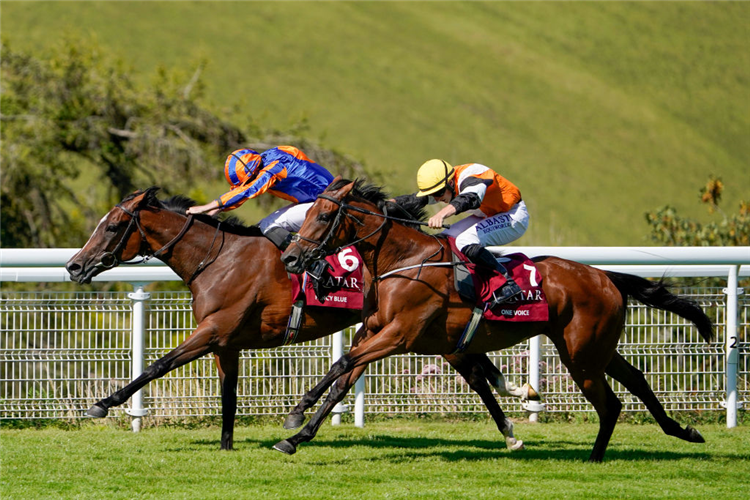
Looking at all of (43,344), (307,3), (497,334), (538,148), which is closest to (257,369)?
(43,344)

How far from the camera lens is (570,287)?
20.2ft

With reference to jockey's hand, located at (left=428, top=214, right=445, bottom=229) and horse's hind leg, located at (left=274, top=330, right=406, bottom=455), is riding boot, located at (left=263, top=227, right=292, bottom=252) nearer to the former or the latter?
horse's hind leg, located at (left=274, top=330, right=406, bottom=455)

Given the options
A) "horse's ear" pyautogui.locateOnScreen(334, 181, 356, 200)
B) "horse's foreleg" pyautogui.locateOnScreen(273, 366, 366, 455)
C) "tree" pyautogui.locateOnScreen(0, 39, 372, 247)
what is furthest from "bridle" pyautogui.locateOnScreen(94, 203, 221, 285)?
"tree" pyautogui.locateOnScreen(0, 39, 372, 247)

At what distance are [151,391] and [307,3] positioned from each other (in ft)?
172

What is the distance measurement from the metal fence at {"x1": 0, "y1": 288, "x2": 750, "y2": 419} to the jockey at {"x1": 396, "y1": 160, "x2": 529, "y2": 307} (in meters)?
1.82

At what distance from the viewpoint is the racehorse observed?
618cm

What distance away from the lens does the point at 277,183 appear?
6633 mm

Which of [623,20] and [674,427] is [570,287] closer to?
[674,427]

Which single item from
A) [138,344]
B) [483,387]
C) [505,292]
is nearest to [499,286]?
[505,292]

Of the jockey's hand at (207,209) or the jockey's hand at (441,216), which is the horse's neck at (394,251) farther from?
the jockey's hand at (207,209)

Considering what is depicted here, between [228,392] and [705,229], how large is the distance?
24.8ft

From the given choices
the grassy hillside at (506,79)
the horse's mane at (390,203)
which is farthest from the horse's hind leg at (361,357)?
the grassy hillside at (506,79)

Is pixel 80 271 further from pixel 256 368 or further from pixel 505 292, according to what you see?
pixel 505 292

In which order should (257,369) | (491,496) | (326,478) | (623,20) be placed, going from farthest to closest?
(623,20)
(257,369)
(326,478)
(491,496)
